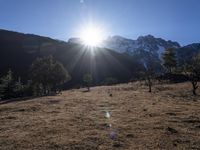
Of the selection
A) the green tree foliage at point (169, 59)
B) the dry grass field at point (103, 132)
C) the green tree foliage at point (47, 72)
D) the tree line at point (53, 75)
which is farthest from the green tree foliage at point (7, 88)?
the dry grass field at point (103, 132)

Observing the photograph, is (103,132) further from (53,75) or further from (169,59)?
(169,59)

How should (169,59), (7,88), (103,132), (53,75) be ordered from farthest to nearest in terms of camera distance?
1. (169,59)
2. (7,88)
3. (53,75)
4. (103,132)

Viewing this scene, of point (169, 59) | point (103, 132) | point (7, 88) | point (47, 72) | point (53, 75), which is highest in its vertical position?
point (169, 59)

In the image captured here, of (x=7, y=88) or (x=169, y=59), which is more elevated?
(x=169, y=59)

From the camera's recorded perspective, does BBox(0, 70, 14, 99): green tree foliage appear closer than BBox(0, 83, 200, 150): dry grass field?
No

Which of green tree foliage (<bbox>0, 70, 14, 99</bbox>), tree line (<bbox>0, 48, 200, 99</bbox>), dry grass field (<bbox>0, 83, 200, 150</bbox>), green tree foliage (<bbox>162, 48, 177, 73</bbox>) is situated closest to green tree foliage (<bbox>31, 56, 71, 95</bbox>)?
tree line (<bbox>0, 48, 200, 99</bbox>)

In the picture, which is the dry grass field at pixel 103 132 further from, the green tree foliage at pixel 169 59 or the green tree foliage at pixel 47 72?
the green tree foliage at pixel 169 59

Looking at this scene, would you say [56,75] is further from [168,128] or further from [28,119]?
[168,128]

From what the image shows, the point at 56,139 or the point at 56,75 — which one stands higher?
the point at 56,75

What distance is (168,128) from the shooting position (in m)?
27.0

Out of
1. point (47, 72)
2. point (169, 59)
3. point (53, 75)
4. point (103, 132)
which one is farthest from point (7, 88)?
point (103, 132)

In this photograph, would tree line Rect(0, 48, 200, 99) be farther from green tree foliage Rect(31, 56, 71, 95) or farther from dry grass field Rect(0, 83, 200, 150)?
dry grass field Rect(0, 83, 200, 150)

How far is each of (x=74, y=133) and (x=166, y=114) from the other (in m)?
13.2

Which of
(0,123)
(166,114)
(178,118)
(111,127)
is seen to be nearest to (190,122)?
(178,118)
